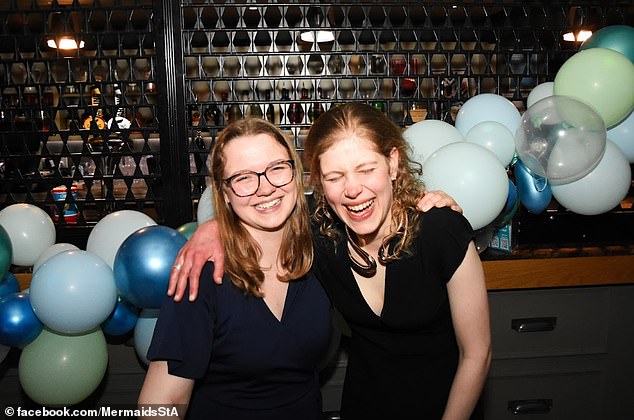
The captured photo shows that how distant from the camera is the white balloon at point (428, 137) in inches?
75.9

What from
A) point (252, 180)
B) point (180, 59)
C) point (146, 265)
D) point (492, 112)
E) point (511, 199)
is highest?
point (180, 59)

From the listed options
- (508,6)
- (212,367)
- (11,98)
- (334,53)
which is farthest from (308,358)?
(11,98)

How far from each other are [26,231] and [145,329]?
617 millimetres

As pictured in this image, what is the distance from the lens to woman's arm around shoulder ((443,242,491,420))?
1329mm

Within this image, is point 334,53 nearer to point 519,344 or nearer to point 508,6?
point 508,6

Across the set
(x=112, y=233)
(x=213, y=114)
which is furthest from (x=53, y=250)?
(x=213, y=114)

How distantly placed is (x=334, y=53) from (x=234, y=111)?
2.94ft

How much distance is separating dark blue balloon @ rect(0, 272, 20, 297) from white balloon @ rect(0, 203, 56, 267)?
0.09m

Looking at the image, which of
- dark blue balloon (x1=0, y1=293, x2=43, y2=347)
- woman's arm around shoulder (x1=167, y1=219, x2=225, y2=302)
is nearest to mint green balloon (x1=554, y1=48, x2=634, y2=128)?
woman's arm around shoulder (x1=167, y1=219, x2=225, y2=302)

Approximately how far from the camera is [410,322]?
1357 millimetres

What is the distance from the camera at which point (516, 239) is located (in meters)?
2.20

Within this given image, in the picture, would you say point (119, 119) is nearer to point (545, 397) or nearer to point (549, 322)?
point (549, 322)

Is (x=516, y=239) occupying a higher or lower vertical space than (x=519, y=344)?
higher

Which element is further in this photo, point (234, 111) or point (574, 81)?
point (234, 111)
